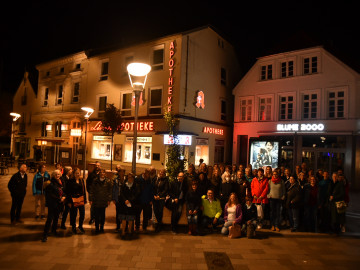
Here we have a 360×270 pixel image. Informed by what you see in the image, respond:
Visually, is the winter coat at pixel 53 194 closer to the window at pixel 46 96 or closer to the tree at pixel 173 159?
the tree at pixel 173 159

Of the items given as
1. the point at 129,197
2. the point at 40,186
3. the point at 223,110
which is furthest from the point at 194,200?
the point at 223,110

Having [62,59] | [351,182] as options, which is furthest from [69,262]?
[62,59]

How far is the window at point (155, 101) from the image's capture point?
19797 mm

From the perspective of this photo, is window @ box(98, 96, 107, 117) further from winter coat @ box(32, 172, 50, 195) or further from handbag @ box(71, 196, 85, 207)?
handbag @ box(71, 196, 85, 207)

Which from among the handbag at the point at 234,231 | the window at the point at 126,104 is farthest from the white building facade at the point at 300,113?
the handbag at the point at 234,231

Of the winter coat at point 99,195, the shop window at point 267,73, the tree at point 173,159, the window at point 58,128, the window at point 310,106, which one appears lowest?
the winter coat at point 99,195

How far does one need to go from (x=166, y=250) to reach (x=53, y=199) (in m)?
3.24

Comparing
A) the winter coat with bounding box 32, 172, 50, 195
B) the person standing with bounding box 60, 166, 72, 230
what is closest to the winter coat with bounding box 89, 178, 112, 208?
the person standing with bounding box 60, 166, 72, 230

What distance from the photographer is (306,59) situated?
64.3 ft

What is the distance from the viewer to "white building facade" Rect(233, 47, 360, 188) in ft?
57.4

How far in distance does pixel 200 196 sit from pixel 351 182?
1432 cm

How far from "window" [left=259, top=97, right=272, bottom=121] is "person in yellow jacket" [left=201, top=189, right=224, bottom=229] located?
1527cm

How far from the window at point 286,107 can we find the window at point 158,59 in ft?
33.4

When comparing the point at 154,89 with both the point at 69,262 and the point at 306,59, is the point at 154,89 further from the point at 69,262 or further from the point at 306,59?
the point at 69,262
